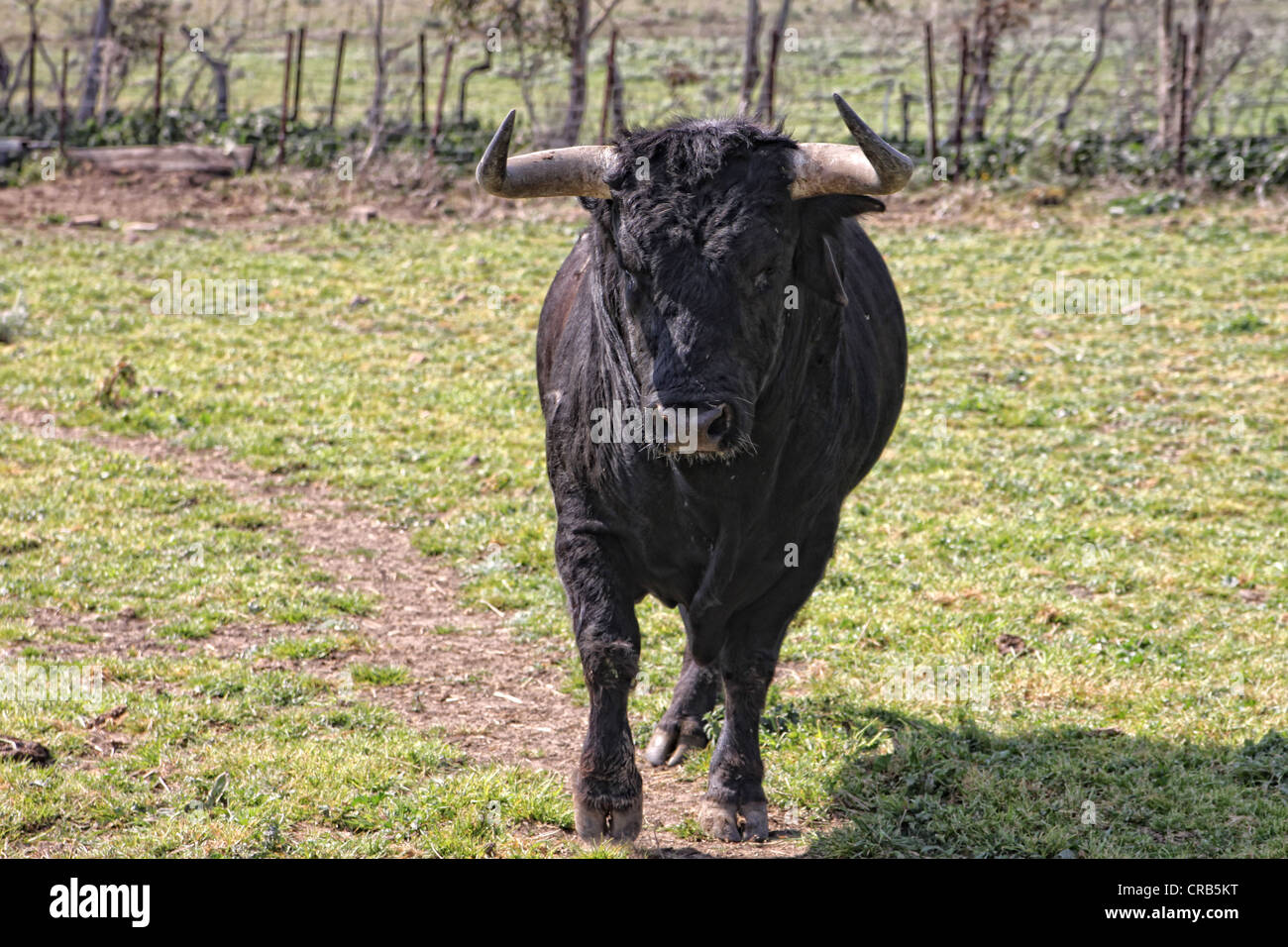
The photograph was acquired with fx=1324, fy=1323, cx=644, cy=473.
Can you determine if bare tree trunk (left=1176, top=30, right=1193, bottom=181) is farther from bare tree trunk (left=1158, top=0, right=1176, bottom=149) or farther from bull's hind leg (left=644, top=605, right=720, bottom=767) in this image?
bull's hind leg (left=644, top=605, right=720, bottom=767)

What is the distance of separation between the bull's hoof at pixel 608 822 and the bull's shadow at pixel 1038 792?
673 millimetres

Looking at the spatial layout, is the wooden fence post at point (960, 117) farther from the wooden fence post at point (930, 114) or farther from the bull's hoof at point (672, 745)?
the bull's hoof at point (672, 745)

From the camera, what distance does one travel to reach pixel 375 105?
21828 mm

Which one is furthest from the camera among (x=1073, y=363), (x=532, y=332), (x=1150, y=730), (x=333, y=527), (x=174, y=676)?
(x=532, y=332)

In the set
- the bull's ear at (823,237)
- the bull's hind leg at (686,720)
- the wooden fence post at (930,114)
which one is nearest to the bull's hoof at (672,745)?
the bull's hind leg at (686,720)

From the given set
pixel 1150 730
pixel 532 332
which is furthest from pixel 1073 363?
pixel 1150 730

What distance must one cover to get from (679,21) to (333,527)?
143 feet

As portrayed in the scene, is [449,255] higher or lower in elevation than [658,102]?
lower

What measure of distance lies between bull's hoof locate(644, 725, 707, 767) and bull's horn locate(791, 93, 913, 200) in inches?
98.6

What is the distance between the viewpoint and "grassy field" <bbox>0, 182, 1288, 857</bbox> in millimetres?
5059

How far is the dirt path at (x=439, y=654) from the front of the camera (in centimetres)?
549

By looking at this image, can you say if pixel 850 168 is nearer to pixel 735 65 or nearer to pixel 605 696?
pixel 605 696

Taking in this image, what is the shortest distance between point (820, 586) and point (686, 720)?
2.14 m
